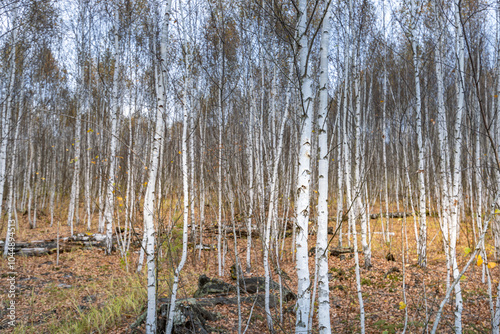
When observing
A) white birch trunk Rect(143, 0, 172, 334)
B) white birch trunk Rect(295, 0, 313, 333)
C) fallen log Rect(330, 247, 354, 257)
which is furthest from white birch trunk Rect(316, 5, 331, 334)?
fallen log Rect(330, 247, 354, 257)

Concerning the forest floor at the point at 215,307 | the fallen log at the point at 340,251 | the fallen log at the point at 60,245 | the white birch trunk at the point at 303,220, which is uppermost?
the white birch trunk at the point at 303,220

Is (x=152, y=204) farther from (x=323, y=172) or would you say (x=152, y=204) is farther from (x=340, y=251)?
(x=340, y=251)

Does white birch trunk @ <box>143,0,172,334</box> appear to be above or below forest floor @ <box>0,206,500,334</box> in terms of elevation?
above

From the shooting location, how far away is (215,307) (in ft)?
15.8

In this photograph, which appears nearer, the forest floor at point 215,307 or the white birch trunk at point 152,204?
the white birch trunk at point 152,204

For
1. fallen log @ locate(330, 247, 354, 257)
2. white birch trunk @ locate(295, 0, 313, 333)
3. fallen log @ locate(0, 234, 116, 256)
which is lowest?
fallen log @ locate(330, 247, 354, 257)

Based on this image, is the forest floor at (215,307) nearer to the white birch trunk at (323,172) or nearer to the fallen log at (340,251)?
the fallen log at (340,251)

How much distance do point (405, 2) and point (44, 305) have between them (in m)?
10.3

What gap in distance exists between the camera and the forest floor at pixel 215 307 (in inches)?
161

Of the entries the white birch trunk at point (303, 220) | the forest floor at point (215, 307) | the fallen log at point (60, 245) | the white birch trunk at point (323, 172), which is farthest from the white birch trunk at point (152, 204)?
the fallen log at point (60, 245)

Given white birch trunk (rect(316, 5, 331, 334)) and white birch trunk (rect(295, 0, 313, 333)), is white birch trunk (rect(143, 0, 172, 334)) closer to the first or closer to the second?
white birch trunk (rect(295, 0, 313, 333))

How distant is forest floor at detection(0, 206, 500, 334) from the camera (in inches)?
161

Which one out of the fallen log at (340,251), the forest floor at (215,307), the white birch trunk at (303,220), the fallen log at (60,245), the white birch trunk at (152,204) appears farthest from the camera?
the fallen log at (340,251)

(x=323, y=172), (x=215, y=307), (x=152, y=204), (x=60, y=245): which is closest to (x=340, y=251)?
(x=215, y=307)
